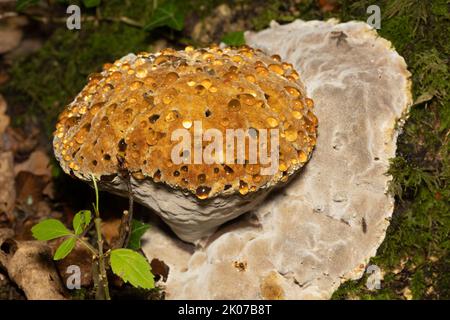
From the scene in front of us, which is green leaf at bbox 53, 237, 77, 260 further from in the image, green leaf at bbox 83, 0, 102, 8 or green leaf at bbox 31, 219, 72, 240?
green leaf at bbox 83, 0, 102, 8

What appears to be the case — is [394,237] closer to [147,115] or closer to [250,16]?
[147,115]

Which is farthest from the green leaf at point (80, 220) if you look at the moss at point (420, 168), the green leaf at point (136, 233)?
the moss at point (420, 168)

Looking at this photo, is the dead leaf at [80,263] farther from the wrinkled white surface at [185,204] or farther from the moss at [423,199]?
the moss at [423,199]

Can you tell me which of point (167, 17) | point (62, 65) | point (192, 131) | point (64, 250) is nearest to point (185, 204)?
point (192, 131)

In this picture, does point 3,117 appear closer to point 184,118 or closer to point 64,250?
point 64,250

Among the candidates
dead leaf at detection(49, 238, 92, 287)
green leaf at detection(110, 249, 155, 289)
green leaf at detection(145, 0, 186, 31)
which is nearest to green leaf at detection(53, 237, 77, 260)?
green leaf at detection(110, 249, 155, 289)

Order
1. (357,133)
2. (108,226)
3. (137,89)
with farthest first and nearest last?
(108,226) < (357,133) < (137,89)
